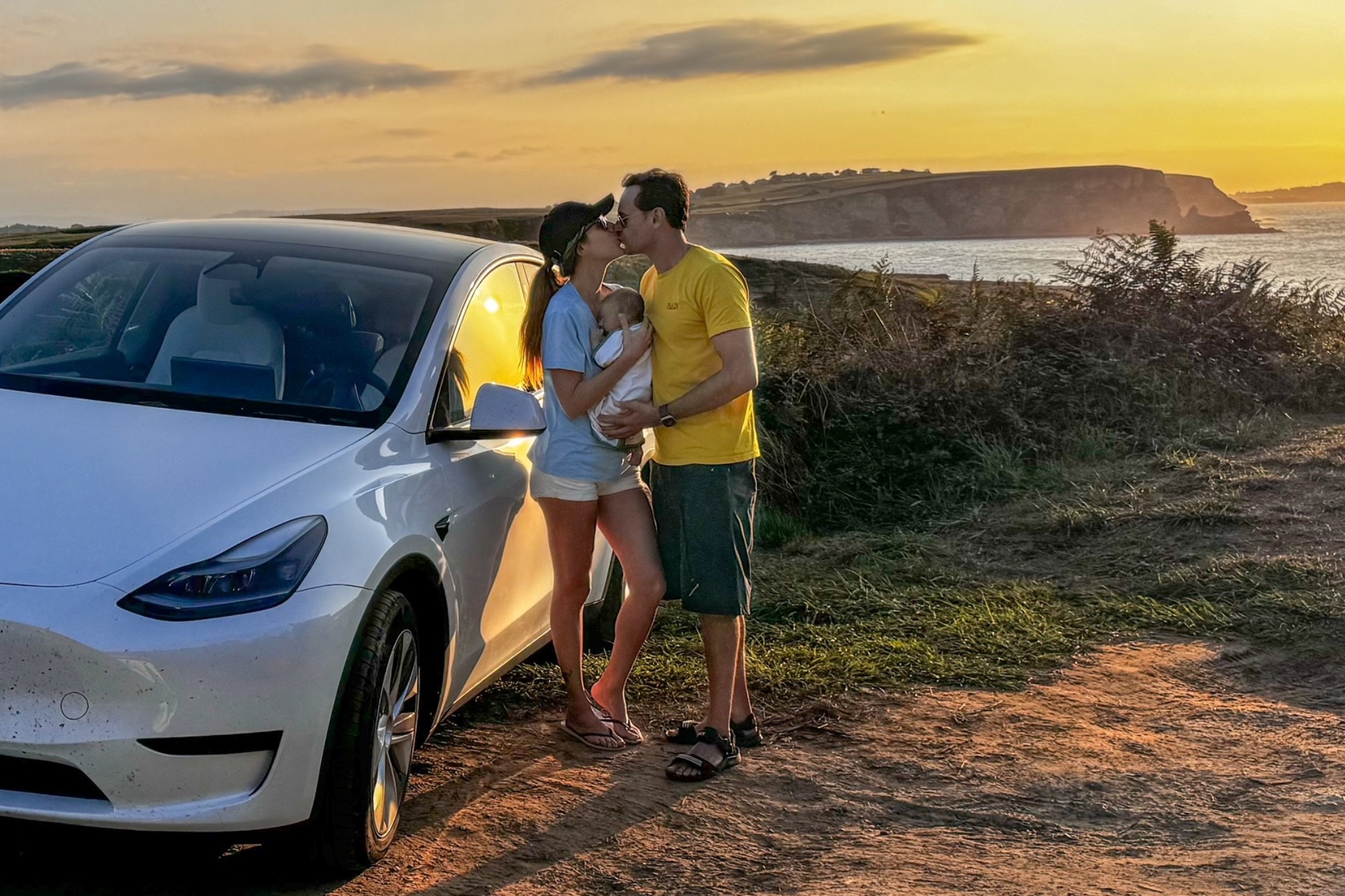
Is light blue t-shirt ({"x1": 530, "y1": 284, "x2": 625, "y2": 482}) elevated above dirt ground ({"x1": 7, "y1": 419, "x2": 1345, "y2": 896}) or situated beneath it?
elevated above

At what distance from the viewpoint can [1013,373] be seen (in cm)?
1168

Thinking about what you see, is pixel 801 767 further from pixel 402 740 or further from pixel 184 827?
pixel 184 827

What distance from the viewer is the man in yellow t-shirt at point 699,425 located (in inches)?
182

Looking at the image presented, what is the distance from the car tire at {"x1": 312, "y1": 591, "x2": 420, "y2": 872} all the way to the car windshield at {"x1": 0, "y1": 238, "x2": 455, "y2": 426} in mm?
708

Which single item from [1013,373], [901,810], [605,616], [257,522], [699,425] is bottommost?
[901,810]

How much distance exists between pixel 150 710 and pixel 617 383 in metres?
1.94

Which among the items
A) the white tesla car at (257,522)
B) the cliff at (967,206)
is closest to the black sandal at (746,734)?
the white tesla car at (257,522)

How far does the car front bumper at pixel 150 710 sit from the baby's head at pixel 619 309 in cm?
168

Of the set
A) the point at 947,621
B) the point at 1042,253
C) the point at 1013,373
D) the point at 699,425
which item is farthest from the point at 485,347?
the point at 1042,253

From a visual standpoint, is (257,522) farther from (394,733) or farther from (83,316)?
(83,316)

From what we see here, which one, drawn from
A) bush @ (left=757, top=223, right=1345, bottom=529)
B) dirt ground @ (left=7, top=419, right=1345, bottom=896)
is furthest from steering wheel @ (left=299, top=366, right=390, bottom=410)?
bush @ (left=757, top=223, right=1345, bottom=529)

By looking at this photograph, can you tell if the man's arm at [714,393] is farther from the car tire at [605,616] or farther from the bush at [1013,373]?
the bush at [1013,373]

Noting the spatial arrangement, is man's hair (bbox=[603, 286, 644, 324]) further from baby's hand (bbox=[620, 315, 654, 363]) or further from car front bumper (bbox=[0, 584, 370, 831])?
car front bumper (bbox=[0, 584, 370, 831])

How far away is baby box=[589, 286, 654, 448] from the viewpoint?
466cm
